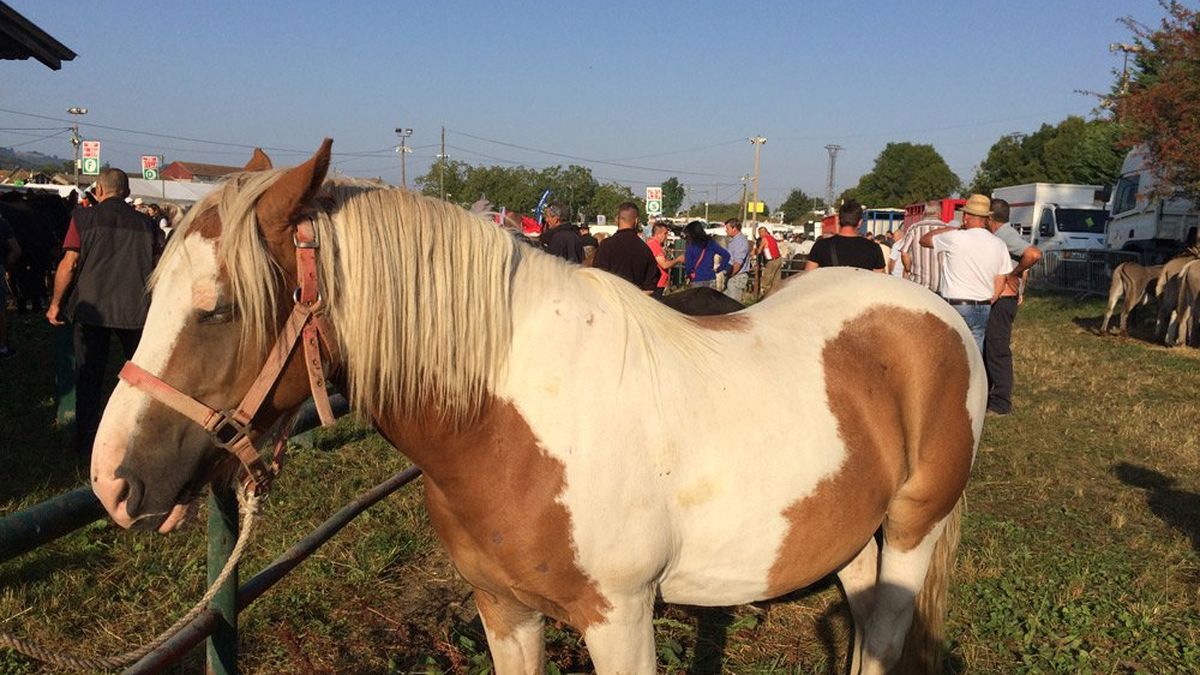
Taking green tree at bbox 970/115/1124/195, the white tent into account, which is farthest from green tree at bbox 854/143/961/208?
the white tent

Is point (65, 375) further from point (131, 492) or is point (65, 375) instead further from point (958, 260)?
point (958, 260)

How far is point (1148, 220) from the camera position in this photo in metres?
20.0

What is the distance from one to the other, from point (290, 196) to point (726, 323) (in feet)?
4.52

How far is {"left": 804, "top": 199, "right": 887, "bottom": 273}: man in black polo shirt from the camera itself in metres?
7.18

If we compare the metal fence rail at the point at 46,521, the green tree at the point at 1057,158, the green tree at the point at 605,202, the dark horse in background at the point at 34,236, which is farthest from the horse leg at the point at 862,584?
the green tree at the point at 605,202

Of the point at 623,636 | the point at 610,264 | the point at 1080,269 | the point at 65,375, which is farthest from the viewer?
the point at 1080,269

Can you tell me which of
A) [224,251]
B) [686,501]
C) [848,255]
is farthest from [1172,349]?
[224,251]

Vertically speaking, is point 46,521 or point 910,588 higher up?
point 46,521

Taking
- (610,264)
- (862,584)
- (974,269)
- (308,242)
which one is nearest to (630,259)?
(610,264)

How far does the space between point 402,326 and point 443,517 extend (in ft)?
1.88

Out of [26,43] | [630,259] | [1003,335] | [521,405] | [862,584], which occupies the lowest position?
[862,584]

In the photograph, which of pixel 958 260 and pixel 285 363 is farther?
pixel 958 260

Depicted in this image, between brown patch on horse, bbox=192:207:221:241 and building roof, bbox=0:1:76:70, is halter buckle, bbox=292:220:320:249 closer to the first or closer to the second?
brown patch on horse, bbox=192:207:221:241

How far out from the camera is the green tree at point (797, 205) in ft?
398
